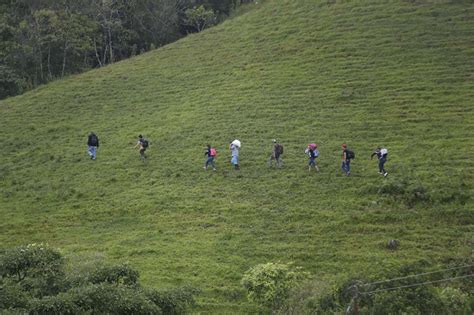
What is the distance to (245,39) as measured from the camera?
58.9m

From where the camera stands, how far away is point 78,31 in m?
66.5

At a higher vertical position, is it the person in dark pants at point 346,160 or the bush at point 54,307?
the person in dark pants at point 346,160

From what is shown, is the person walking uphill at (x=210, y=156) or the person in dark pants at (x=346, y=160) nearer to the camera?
the person in dark pants at (x=346, y=160)

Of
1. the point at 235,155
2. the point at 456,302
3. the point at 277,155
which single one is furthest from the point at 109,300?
the point at 235,155

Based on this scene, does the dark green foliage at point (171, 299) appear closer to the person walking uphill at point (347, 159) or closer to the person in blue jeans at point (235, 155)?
the person walking uphill at point (347, 159)

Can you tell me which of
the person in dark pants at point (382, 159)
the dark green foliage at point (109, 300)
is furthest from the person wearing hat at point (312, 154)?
the dark green foliage at point (109, 300)

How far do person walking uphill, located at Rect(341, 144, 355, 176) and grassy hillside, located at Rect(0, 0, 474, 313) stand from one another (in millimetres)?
563

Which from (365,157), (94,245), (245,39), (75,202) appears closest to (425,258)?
(365,157)

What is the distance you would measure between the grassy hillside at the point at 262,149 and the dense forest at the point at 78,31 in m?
8.71

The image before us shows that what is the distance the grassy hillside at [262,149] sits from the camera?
26.5 metres

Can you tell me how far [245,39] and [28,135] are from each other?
23003mm

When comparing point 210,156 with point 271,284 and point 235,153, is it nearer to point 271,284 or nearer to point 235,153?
point 235,153

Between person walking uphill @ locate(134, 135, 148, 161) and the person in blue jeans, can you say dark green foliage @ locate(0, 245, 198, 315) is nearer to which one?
the person in blue jeans

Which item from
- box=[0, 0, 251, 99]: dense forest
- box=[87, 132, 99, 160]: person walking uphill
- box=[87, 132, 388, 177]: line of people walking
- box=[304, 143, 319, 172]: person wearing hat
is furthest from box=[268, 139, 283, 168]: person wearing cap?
box=[0, 0, 251, 99]: dense forest
